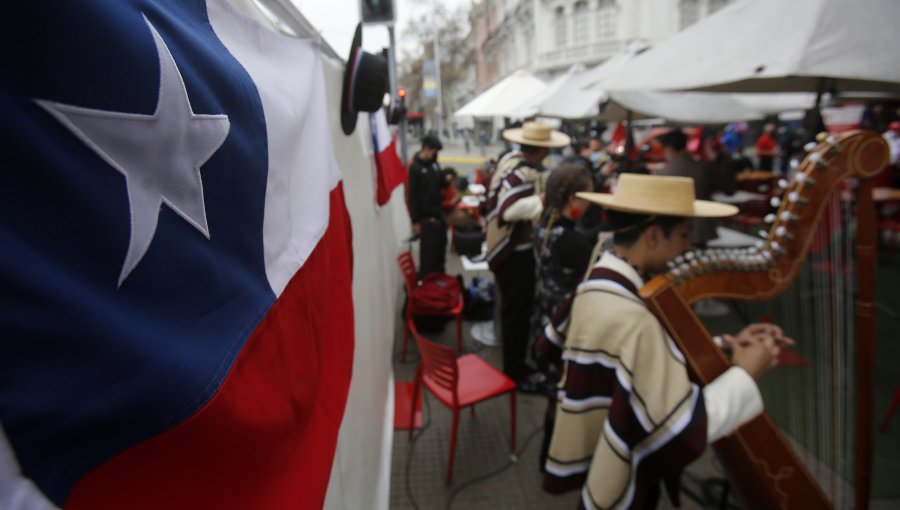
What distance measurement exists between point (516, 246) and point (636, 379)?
2420mm

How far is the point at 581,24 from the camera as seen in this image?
2953 cm

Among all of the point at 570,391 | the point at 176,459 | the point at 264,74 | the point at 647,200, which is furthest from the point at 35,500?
the point at 647,200

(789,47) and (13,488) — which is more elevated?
(789,47)

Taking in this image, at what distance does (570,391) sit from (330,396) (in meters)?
0.99

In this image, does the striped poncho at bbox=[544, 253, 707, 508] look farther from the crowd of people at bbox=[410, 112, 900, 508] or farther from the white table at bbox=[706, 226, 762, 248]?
the white table at bbox=[706, 226, 762, 248]

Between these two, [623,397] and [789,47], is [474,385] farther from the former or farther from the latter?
[789,47]

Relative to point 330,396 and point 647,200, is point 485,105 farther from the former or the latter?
point 330,396

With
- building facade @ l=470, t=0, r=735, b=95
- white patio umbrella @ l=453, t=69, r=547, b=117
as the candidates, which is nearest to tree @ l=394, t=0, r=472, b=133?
building facade @ l=470, t=0, r=735, b=95

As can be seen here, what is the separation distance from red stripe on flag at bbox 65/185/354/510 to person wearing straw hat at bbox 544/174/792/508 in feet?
3.27

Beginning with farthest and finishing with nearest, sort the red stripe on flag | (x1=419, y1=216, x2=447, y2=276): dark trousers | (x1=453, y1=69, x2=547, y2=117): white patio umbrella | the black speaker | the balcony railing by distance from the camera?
the balcony railing, (x1=453, y1=69, x2=547, y2=117): white patio umbrella, the black speaker, (x1=419, y1=216, x2=447, y2=276): dark trousers, the red stripe on flag

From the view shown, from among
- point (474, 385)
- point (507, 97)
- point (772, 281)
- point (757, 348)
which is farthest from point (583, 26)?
point (757, 348)

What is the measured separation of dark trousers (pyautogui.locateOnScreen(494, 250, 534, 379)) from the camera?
4.13 metres

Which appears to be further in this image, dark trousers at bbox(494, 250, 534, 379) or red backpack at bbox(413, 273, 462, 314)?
red backpack at bbox(413, 273, 462, 314)

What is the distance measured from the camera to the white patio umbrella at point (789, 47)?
217 cm
